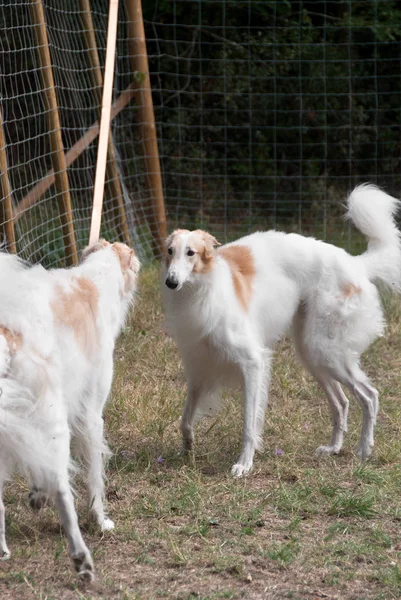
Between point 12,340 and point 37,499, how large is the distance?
2.92 ft

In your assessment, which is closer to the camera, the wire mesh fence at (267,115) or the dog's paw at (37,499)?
the dog's paw at (37,499)

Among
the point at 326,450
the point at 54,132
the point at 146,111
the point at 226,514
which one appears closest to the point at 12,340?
the point at 226,514

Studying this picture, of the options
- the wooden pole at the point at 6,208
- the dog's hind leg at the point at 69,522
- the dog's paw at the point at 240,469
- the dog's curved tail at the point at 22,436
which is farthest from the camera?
the wooden pole at the point at 6,208

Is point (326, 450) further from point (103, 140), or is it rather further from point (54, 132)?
point (54, 132)

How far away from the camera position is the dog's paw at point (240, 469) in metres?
4.54

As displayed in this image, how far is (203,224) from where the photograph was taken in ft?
34.0

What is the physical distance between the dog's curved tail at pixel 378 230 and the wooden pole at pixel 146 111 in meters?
3.88

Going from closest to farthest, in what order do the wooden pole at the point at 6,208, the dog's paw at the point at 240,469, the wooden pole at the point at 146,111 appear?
the dog's paw at the point at 240,469 → the wooden pole at the point at 6,208 → the wooden pole at the point at 146,111

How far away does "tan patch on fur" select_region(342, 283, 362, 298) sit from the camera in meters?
5.04

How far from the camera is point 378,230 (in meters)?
5.32

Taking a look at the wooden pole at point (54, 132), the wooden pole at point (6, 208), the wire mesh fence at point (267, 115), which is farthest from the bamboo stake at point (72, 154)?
the wire mesh fence at point (267, 115)

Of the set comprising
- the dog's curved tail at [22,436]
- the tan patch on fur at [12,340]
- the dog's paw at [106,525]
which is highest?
the tan patch on fur at [12,340]

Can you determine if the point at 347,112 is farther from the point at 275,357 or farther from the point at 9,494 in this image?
the point at 9,494

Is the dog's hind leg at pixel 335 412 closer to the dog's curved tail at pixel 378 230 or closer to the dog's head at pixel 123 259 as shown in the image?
the dog's curved tail at pixel 378 230
